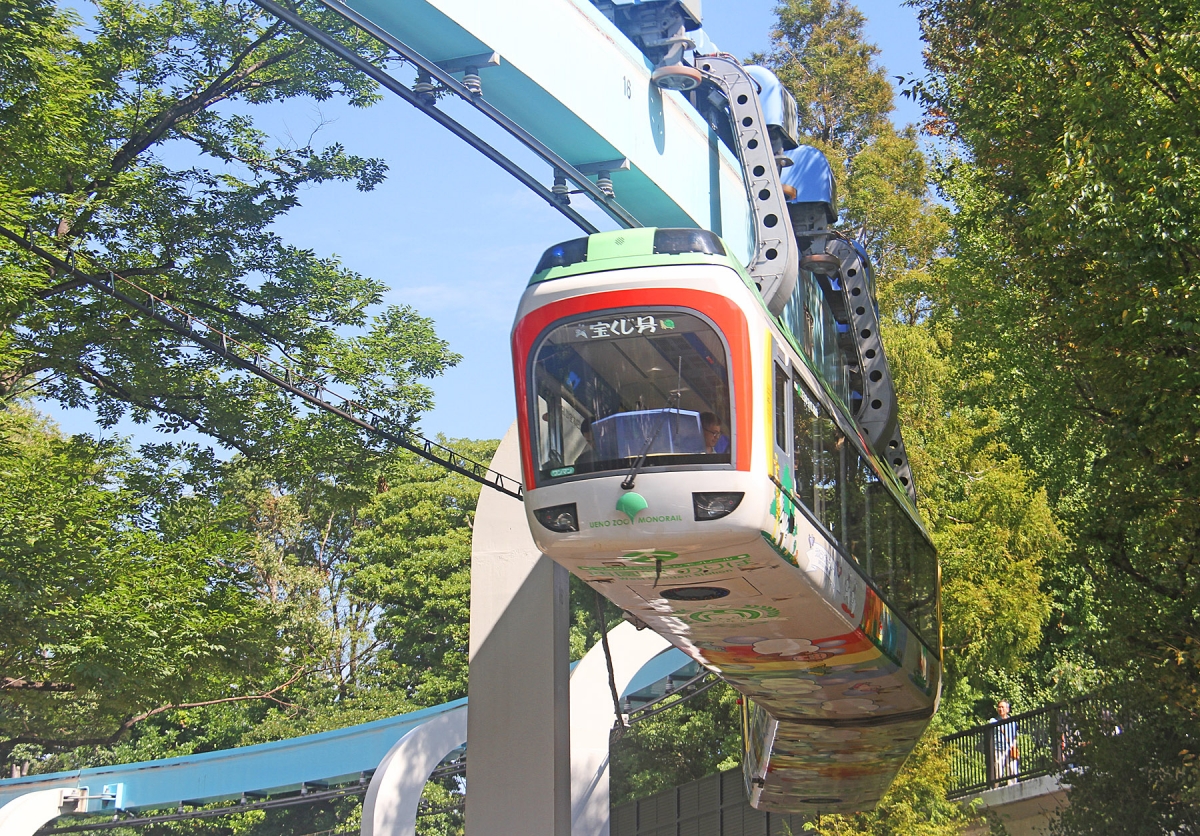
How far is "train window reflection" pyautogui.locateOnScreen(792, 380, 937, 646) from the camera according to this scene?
8523 millimetres

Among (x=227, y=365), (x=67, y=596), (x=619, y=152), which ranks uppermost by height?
(x=227, y=365)

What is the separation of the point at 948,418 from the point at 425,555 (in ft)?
66.7

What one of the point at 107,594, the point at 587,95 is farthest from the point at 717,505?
the point at 107,594

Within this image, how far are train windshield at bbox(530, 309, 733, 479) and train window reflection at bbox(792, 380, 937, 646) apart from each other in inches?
37.9

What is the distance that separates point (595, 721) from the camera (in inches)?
599

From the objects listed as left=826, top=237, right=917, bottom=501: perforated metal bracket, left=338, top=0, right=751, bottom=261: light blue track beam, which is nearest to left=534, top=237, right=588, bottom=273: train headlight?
left=338, top=0, right=751, bottom=261: light blue track beam

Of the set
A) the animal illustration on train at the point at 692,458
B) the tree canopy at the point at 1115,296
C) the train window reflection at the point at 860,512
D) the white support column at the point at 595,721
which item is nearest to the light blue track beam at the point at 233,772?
the white support column at the point at 595,721

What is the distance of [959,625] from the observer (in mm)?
16422

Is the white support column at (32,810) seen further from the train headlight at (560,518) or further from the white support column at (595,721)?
the train headlight at (560,518)

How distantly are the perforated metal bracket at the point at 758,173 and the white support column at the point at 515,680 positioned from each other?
15.8 feet

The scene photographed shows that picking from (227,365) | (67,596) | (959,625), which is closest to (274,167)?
(227,365)

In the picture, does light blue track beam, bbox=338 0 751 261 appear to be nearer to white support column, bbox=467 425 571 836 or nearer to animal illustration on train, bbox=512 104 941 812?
animal illustration on train, bbox=512 104 941 812

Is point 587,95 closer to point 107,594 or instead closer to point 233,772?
point 107,594

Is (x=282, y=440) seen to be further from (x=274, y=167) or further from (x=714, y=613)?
(x=714, y=613)
